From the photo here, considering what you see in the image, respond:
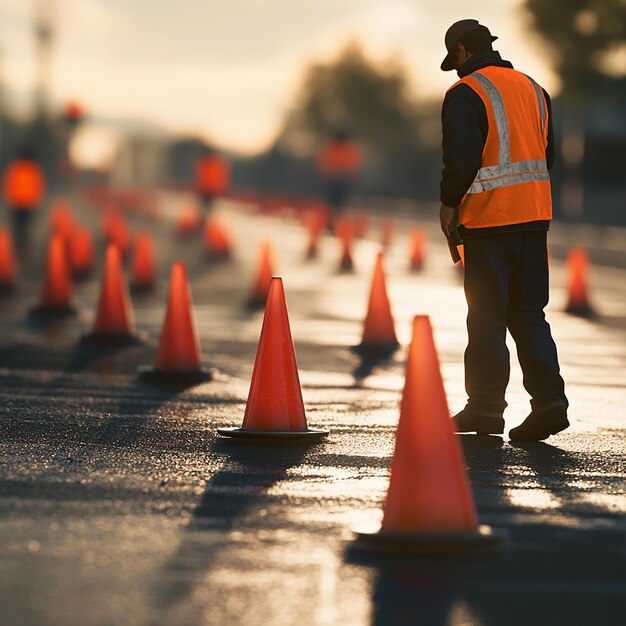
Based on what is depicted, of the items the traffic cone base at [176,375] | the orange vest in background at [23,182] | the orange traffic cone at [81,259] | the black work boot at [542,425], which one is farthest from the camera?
the orange vest in background at [23,182]

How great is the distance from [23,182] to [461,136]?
21283 millimetres

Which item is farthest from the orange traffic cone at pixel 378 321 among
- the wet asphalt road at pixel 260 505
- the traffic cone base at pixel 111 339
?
the traffic cone base at pixel 111 339

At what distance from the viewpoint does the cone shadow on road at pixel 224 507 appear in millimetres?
5098

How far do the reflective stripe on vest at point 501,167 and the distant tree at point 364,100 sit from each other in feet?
367

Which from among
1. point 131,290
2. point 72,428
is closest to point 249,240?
point 131,290

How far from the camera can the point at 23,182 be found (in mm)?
28562

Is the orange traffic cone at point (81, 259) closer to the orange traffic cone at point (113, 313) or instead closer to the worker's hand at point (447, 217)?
the orange traffic cone at point (113, 313)

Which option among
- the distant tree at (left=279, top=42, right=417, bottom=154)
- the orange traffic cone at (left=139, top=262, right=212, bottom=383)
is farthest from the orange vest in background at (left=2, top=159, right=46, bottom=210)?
the distant tree at (left=279, top=42, right=417, bottom=154)

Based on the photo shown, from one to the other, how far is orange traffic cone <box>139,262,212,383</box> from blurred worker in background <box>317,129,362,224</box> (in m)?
27.9

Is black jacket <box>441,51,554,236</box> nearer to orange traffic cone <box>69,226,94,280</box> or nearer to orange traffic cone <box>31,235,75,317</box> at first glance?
orange traffic cone <box>31,235,75,317</box>

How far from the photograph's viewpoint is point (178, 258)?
28797mm

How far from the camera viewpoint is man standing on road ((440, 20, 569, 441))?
817cm

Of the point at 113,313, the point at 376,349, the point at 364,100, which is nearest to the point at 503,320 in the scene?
the point at 376,349

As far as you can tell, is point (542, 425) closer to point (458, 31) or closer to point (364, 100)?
point (458, 31)
